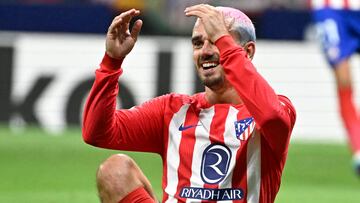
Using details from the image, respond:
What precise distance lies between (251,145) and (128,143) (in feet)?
2.16

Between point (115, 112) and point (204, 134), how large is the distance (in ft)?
1.44

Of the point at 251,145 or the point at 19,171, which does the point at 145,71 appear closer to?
the point at 19,171

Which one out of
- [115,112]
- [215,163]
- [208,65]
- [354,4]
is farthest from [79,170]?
[208,65]

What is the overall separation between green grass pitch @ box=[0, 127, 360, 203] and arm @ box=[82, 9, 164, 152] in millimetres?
3149

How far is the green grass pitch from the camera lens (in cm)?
968

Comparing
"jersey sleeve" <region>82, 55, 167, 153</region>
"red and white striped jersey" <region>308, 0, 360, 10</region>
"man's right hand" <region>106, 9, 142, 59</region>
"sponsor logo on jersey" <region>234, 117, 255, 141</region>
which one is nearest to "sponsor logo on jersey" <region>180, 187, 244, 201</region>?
"sponsor logo on jersey" <region>234, 117, 255, 141</region>

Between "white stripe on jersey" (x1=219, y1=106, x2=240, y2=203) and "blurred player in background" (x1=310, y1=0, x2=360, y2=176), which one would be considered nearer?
"white stripe on jersey" (x1=219, y1=106, x2=240, y2=203)

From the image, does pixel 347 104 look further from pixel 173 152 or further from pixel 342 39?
pixel 173 152

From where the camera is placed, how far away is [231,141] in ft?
18.9

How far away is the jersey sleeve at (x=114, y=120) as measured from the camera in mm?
5789

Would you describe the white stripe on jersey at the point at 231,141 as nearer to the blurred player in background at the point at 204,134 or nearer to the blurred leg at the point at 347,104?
the blurred player in background at the point at 204,134

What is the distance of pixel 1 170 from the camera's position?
1116 cm

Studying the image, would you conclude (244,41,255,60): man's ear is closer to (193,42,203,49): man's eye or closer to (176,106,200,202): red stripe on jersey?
(193,42,203,49): man's eye

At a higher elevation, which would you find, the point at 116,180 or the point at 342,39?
the point at 116,180
